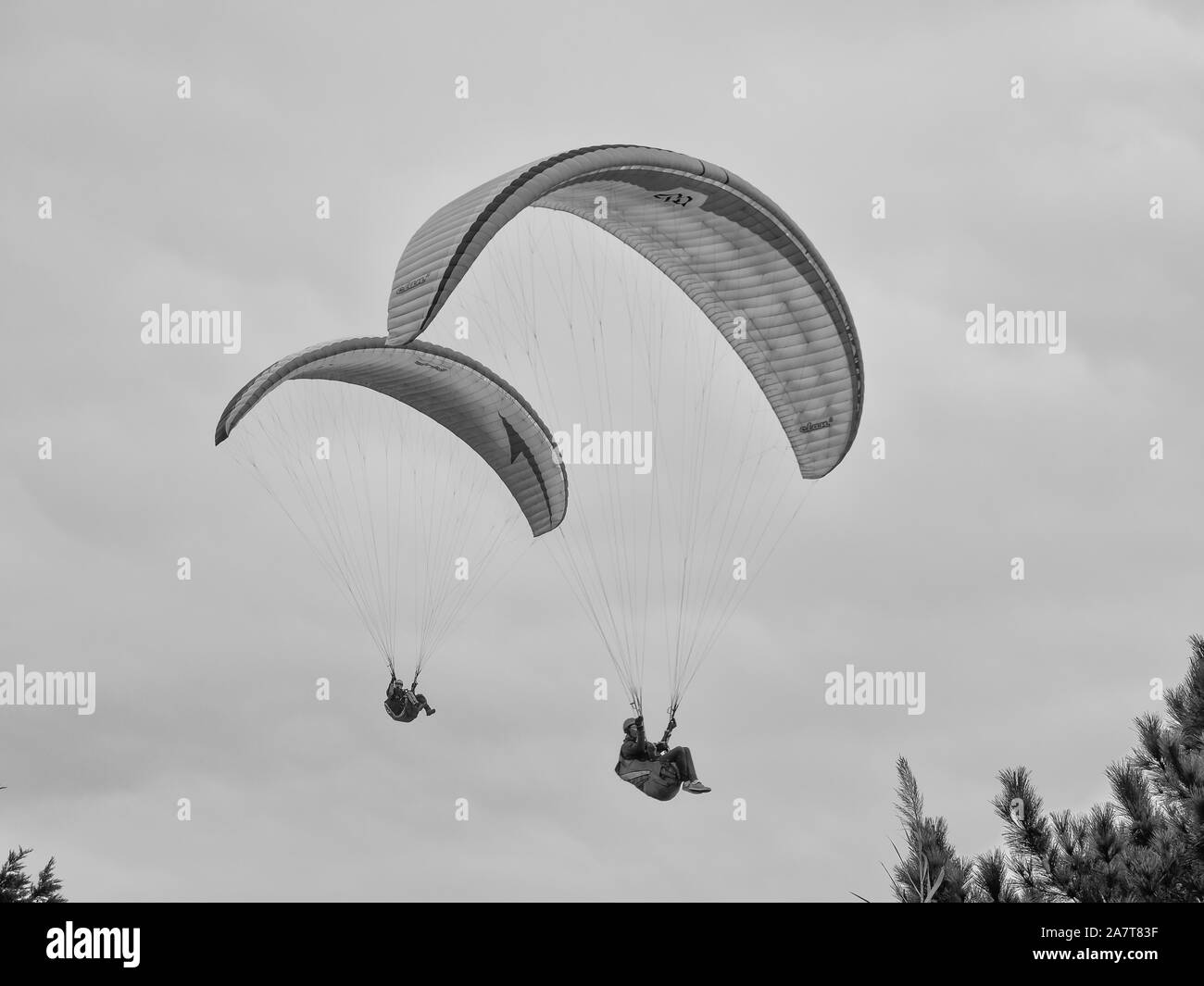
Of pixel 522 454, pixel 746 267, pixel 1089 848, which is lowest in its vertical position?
pixel 1089 848

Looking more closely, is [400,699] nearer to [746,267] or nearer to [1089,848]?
[746,267]

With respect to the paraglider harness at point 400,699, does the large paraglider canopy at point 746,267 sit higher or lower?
higher

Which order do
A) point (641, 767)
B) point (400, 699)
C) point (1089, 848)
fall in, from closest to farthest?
point (1089, 848) → point (641, 767) → point (400, 699)

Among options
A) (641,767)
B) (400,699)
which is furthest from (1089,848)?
(400,699)

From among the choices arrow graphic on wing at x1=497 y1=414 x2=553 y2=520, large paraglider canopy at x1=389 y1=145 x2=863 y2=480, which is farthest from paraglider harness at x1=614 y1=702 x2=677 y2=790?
arrow graphic on wing at x1=497 y1=414 x2=553 y2=520

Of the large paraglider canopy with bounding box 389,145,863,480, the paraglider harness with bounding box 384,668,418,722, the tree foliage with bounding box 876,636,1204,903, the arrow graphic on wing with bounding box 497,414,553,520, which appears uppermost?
the large paraglider canopy with bounding box 389,145,863,480

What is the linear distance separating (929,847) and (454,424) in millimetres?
12992

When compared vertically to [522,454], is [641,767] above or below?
below

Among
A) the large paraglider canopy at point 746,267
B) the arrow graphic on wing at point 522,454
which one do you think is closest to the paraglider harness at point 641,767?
the large paraglider canopy at point 746,267

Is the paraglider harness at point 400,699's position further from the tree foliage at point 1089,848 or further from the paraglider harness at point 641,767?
the tree foliage at point 1089,848

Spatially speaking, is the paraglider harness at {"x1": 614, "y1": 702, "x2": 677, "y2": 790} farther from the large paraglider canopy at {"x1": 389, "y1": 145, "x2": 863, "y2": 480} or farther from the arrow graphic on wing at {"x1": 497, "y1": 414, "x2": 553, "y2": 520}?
the arrow graphic on wing at {"x1": 497, "y1": 414, "x2": 553, "y2": 520}
